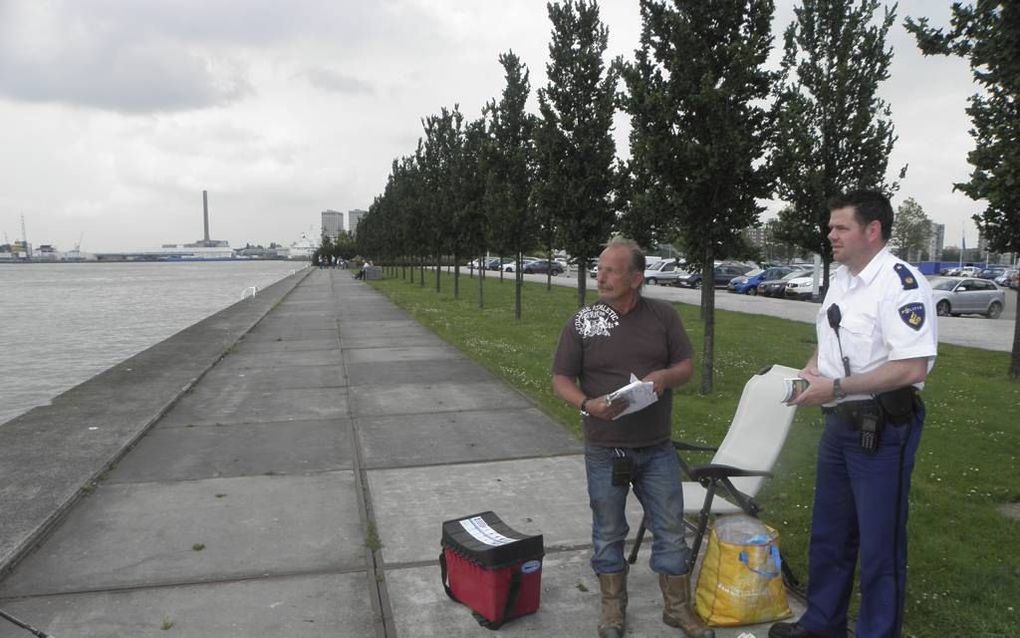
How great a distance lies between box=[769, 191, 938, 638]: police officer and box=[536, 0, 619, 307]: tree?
1283cm

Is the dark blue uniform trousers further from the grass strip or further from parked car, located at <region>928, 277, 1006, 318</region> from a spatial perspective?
parked car, located at <region>928, 277, 1006, 318</region>

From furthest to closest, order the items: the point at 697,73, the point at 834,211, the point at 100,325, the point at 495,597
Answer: the point at 100,325
the point at 697,73
the point at 495,597
the point at 834,211

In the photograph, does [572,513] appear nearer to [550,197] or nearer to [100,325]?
[550,197]

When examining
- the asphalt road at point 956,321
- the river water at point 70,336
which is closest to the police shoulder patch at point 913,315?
the river water at point 70,336

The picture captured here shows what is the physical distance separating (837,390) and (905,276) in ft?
1.70

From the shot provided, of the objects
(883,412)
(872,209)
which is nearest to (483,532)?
(883,412)

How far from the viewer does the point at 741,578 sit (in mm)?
3670

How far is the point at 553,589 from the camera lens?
413cm

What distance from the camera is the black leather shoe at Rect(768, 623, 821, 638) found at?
353 cm

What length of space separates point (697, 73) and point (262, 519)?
7.01 meters

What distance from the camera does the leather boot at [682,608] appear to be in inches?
140

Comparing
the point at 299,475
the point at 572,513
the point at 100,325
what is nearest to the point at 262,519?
the point at 299,475

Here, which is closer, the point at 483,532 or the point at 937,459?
the point at 483,532

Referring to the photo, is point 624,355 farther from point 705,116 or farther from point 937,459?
point 705,116
